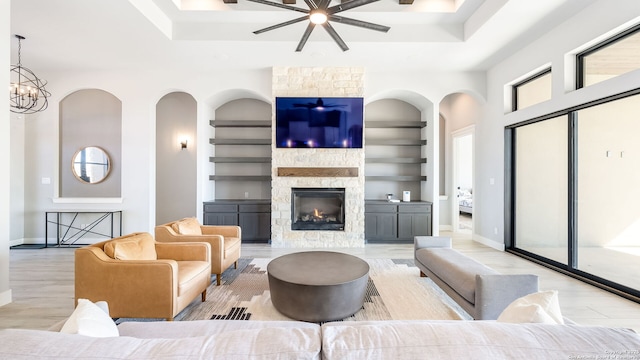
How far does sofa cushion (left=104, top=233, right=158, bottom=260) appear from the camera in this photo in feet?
7.71

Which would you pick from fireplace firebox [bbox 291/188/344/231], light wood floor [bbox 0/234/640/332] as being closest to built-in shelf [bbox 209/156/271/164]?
fireplace firebox [bbox 291/188/344/231]

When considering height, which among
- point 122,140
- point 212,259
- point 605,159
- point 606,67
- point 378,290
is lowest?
point 378,290

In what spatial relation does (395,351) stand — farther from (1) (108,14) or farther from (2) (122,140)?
(2) (122,140)

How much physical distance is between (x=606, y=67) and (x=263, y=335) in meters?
4.56

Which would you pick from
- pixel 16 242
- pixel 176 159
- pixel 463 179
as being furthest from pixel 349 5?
pixel 463 179

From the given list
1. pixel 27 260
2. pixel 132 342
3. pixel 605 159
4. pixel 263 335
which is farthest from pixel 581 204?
pixel 27 260

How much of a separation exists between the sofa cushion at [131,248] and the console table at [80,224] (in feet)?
10.7

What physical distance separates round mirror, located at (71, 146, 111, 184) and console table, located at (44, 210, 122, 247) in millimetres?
700

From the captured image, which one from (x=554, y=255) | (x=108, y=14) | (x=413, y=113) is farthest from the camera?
(x=413, y=113)

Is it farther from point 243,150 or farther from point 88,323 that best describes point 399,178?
point 88,323

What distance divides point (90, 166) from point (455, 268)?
21.4 feet

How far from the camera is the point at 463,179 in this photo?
376 inches

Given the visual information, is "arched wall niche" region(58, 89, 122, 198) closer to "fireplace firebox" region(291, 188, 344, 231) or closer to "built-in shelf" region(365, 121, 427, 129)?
"fireplace firebox" region(291, 188, 344, 231)

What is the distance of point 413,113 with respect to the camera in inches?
238
